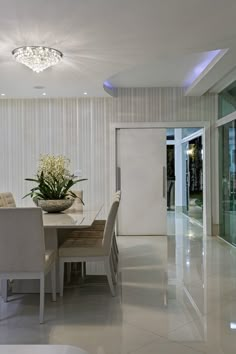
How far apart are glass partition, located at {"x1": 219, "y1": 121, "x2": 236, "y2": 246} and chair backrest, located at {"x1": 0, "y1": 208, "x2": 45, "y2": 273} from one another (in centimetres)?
393

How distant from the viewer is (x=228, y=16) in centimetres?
310

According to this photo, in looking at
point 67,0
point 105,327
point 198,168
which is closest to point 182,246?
point 198,168

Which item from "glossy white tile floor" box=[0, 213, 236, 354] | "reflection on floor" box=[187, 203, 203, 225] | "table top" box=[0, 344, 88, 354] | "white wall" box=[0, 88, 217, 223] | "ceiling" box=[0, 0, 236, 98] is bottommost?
"glossy white tile floor" box=[0, 213, 236, 354]

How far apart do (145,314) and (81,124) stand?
4506 millimetres

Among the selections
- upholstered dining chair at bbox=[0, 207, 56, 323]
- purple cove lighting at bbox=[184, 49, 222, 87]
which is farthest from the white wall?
upholstered dining chair at bbox=[0, 207, 56, 323]

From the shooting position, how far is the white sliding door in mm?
6918

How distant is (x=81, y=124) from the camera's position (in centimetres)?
686

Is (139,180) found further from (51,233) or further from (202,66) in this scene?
(51,233)

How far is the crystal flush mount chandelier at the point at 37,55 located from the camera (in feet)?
12.6

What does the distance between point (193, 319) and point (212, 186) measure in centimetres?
418

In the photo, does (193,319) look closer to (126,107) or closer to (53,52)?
(53,52)

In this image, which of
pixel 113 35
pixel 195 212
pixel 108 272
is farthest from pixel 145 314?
pixel 195 212

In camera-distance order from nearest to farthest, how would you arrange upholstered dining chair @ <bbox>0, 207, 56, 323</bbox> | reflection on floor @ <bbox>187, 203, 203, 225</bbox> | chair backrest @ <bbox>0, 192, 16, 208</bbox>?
1. upholstered dining chair @ <bbox>0, 207, 56, 323</bbox>
2. chair backrest @ <bbox>0, 192, 16, 208</bbox>
3. reflection on floor @ <bbox>187, 203, 203, 225</bbox>

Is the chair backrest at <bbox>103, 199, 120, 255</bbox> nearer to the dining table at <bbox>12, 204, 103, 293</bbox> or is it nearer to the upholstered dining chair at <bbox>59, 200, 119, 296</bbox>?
the upholstered dining chair at <bbox>59, 200, 119, 296</bbox>
